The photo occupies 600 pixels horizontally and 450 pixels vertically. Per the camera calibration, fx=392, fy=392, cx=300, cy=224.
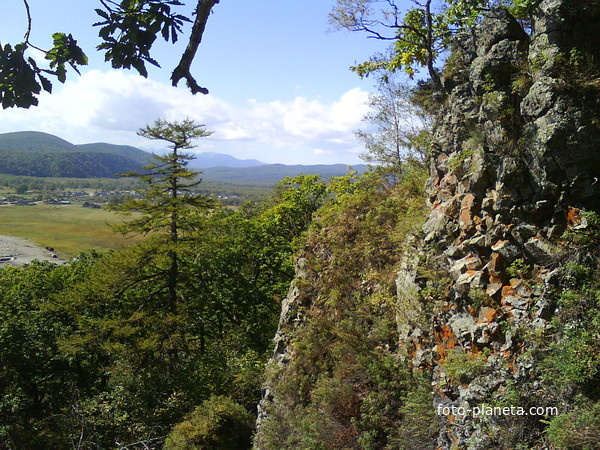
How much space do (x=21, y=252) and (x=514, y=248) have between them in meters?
105

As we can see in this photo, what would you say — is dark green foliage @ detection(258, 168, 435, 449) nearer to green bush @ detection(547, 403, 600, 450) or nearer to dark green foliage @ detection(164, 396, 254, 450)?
green bush @ detection(547, 403, 600, 450)

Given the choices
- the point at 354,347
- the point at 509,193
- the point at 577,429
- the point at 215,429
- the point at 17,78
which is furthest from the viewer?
the point at 215,429

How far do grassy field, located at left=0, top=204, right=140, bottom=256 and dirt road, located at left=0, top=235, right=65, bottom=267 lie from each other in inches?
111

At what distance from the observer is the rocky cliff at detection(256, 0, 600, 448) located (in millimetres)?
4691

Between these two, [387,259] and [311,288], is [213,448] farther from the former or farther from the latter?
[387,259]

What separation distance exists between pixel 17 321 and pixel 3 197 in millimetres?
207548

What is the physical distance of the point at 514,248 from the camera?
5.60m

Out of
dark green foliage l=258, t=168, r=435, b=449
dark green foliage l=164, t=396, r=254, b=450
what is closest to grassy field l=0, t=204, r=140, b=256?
dark green foliage l=164, t=396, r=254, b=450

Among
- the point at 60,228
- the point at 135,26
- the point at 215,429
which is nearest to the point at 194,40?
the point at 135,26

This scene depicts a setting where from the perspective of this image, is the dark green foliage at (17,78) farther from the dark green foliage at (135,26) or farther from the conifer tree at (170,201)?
the conifer tree at (170,201)

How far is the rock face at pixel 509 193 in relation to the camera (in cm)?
518

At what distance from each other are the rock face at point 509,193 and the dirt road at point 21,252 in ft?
291

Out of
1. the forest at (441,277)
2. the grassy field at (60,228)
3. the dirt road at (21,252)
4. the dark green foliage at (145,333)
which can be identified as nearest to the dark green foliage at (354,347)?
the forest at (441,277)

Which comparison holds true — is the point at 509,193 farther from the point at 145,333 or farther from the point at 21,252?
the point at 21,252
